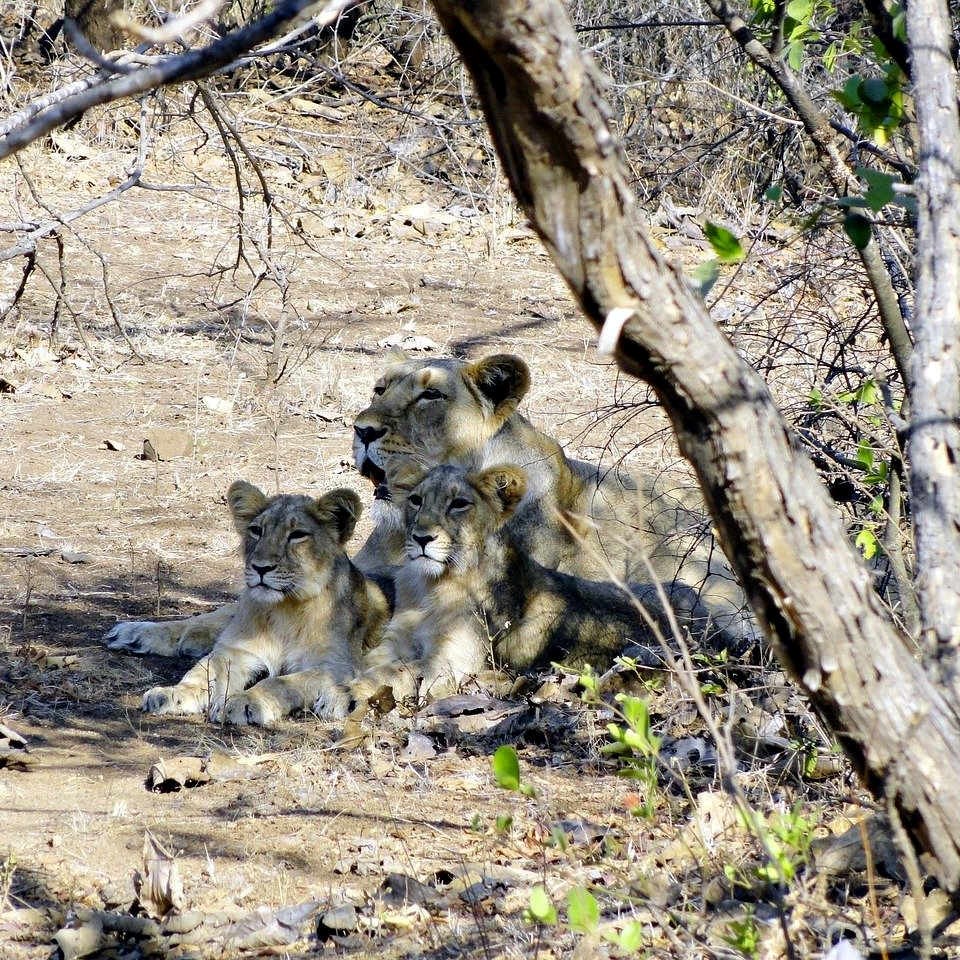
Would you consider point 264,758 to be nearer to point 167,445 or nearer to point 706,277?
point 706,277

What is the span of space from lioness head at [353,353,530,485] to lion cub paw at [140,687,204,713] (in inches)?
60.3

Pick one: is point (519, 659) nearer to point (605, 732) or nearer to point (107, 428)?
point (605, 732)

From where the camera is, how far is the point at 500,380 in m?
6.94

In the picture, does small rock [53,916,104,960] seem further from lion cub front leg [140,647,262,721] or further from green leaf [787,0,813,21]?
green leaf [787,0,813,21]

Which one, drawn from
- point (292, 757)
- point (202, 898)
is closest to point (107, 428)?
point (292, 757)

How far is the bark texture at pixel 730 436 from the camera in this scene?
2.42m

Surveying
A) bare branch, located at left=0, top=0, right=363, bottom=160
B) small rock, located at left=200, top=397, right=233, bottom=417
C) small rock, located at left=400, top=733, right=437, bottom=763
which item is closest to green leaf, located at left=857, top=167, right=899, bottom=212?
bare branch, located at left=0, top=0, right=363, bottom=160

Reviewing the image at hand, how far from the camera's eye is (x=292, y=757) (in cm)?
510

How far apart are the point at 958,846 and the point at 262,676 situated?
3.70 metres

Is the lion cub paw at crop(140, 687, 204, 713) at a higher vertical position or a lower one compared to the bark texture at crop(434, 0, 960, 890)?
lower

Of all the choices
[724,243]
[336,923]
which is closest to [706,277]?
[724,243]

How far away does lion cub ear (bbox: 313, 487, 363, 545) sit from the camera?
6.02 m

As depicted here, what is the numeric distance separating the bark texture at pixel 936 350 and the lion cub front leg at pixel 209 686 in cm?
336

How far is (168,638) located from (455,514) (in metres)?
1.45
